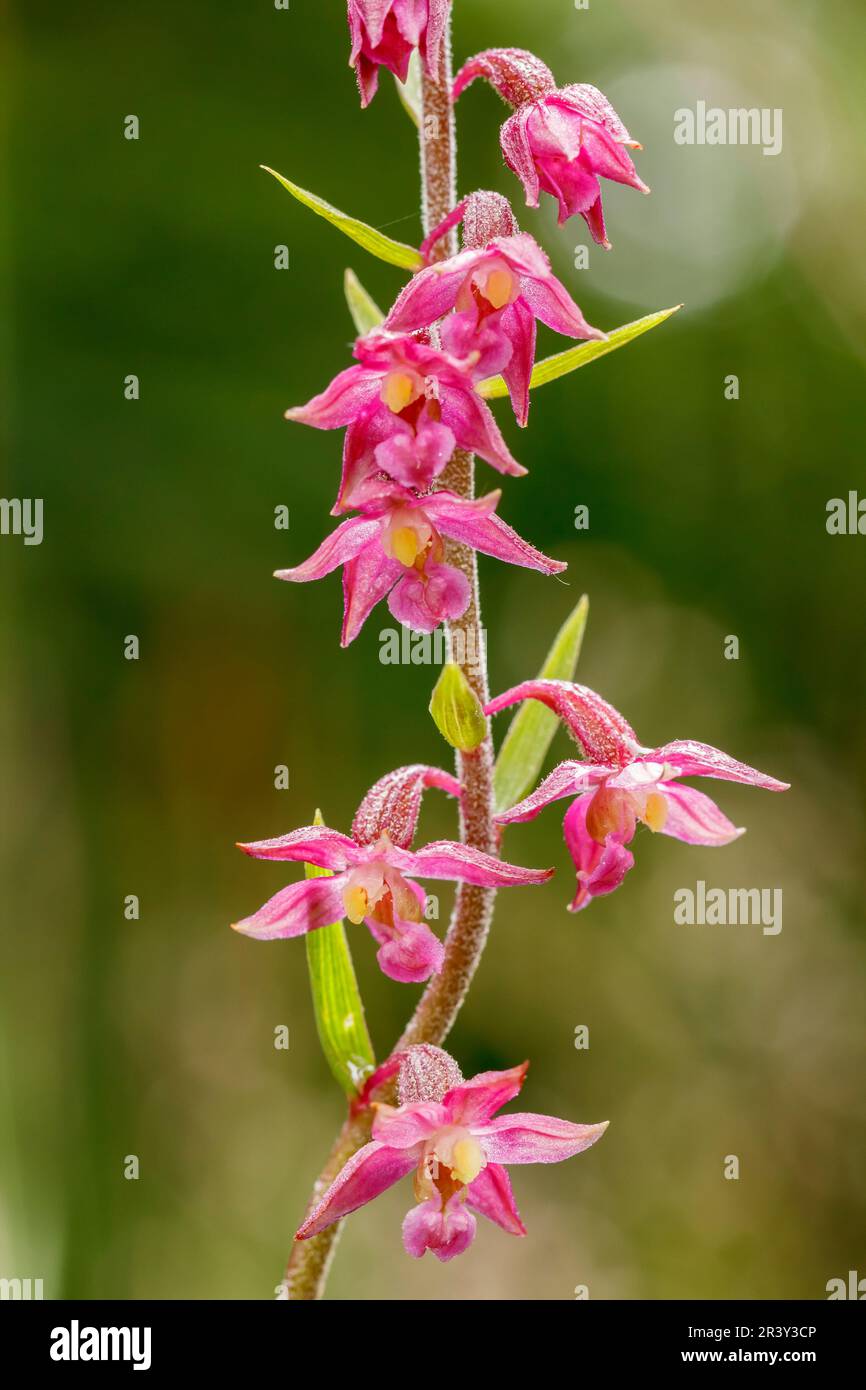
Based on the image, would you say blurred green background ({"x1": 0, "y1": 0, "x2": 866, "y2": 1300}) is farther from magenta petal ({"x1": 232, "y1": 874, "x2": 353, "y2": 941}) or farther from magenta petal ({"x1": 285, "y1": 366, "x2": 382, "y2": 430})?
magenta petal ({"x1": 285, "y1": 366, "x2": 382, "y2": 430})

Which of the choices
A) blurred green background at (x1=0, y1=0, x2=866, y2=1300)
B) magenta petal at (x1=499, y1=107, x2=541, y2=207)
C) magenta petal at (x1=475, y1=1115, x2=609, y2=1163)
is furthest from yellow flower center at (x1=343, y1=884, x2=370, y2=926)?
blurred green background at (x1=0, y1=0, x2=866, y2=1300)

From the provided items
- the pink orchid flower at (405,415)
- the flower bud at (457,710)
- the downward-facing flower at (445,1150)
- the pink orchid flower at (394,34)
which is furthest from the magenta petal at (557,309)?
the downward-facing flower at (445,1150)

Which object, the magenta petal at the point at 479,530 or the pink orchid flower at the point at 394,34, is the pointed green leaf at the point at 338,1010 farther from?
the pink orchid flower at the point at 394,34

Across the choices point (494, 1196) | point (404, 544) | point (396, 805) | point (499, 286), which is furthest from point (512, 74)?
point (494, 1196)
